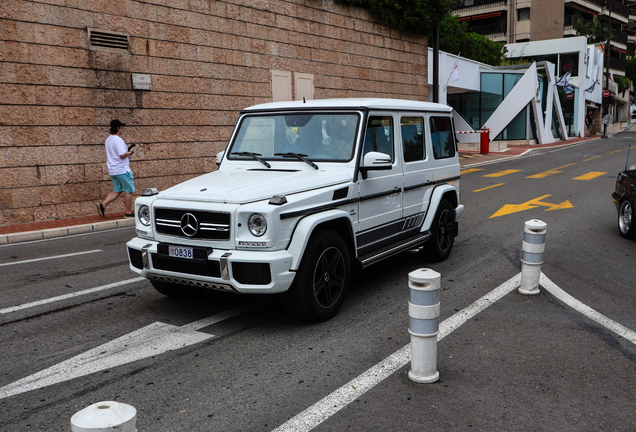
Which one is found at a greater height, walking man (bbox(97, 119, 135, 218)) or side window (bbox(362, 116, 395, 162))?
side window (bbox(362, 116, 395, 162))

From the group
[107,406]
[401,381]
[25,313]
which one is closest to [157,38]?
[25,313]

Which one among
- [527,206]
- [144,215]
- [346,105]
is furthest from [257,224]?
[527,206]

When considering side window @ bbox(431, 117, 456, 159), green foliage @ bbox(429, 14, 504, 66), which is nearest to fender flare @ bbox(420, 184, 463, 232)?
side window @ bbox(431, 117, 456, 159)

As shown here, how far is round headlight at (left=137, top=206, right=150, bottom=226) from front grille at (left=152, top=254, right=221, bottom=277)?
0.39 metres

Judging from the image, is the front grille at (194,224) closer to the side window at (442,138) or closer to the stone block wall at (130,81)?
the side window at (442,138)

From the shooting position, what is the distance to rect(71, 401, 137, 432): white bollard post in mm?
2096

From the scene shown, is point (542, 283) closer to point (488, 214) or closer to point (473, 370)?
point (473, 370)

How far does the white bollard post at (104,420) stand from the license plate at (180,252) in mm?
2660

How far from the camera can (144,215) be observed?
5.29 m

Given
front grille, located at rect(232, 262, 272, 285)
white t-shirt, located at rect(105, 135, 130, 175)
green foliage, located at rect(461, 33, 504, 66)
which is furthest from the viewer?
green foliage, located at rect(461, 33, 504, 66)

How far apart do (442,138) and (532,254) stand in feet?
7.61

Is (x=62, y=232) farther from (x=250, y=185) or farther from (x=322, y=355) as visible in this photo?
(x=322, y=355)

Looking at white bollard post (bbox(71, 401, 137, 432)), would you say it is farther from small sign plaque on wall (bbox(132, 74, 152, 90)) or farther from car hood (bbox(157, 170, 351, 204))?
small sign plaque on wall (bbox(132, 74, 152, 90))

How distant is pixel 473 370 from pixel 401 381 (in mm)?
582
